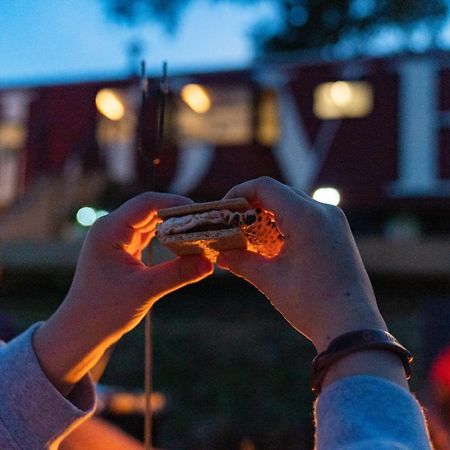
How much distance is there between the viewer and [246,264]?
94 cm

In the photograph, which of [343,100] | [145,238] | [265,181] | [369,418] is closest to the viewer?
[369,418]

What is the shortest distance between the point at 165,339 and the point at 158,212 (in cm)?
619

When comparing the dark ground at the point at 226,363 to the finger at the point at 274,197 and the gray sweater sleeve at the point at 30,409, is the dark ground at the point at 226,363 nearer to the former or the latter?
the gray sweater sleeve at the point at 30,409

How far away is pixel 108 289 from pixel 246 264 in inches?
9.3

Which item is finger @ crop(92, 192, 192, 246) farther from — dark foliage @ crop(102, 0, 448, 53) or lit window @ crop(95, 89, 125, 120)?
dark foliage @ crop(102, 0, 448, 53)

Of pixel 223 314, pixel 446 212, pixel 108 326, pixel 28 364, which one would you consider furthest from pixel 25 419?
pixel 446 212

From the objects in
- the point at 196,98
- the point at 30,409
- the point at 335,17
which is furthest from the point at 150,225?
the point at 335,17

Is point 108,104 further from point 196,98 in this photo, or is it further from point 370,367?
point 196,98

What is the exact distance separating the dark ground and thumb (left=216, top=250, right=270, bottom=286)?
1.91 metres

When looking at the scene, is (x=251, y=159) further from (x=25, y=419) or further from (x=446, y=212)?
(x=25, y=419)

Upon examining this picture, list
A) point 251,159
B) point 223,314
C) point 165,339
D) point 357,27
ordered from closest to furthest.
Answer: point 165,339, point 223,314, point 251,159, point 357,27

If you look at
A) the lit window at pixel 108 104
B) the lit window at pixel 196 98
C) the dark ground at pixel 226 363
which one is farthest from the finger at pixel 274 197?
the lit window at pixel 196 98

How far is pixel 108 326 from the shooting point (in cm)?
105

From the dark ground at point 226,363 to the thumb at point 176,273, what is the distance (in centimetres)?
183
